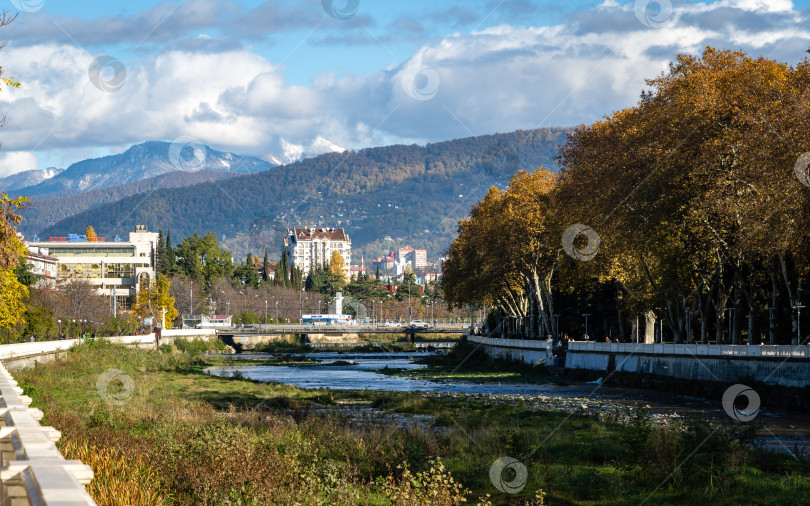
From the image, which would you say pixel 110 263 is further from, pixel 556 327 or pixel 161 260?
pixel 556 327

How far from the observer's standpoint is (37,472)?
24.0 ft

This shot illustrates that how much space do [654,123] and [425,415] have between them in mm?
19510

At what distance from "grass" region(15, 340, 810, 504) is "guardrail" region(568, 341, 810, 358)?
10.7 metres

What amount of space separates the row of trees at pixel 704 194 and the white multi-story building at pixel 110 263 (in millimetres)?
112016

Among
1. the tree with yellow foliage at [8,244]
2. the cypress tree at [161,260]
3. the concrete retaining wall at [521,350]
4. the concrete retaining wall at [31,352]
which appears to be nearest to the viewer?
the tree with yellow foliage at [8,244]

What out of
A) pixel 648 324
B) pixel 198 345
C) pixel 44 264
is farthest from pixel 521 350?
pixel 44 264

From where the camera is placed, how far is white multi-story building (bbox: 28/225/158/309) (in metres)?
162

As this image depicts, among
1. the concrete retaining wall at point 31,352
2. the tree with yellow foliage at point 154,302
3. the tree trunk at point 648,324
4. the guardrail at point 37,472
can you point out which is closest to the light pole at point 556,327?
the tree trunk at point 648,324

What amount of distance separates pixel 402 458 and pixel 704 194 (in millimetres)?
26696

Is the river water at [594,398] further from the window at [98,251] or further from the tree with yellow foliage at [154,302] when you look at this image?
the window at [98,251]

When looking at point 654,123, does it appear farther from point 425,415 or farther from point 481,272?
point 481,272

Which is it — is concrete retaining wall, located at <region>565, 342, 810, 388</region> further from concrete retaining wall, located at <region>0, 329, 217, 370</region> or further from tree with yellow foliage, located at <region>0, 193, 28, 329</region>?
concrete retaining wall, located at <region>0, 329, 217, 370</region>

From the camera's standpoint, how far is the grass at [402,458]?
587 inches

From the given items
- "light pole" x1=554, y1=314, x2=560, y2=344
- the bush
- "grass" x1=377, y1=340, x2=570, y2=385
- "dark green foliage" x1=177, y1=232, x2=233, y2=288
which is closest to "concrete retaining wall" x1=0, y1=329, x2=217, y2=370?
the bush
